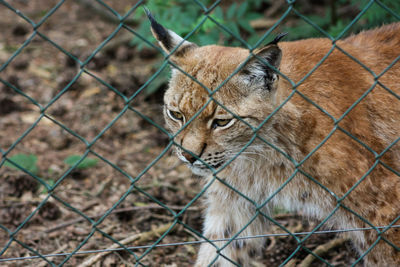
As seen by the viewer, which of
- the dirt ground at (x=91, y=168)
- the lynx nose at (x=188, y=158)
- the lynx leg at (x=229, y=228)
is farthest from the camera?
the dirt ground at (x=91, y=168)

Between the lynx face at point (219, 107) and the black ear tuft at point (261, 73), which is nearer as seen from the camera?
the black ear tuft at point (261, 73)

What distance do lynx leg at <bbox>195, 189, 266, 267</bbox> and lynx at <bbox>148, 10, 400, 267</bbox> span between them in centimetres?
21

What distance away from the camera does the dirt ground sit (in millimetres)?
4098

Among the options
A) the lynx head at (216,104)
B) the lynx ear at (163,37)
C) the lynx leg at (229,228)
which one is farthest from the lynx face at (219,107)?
the lynx leg at (229,228)

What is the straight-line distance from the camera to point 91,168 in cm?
528

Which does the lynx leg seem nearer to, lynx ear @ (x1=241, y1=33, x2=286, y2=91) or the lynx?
the lynx

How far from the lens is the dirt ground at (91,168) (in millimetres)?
4098

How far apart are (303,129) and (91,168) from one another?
9.09ft

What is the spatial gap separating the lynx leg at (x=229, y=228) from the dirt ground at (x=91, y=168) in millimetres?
309

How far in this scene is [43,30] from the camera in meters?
8.07

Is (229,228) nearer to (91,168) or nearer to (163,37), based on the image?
(163,37)

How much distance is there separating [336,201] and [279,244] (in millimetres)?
1279

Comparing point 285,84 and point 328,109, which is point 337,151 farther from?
point 285,84

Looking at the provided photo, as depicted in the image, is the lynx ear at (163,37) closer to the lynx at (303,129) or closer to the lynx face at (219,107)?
the lynx at (303,129)
